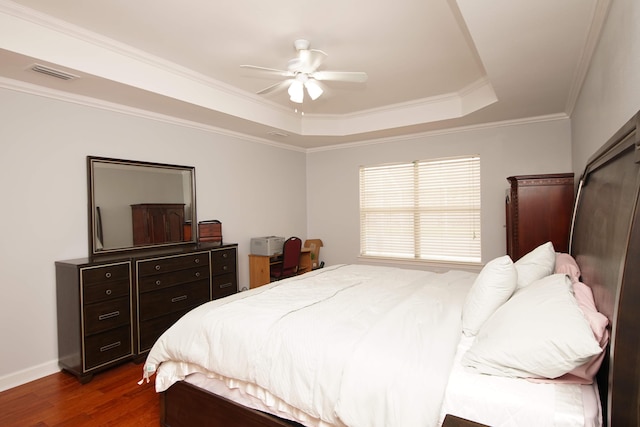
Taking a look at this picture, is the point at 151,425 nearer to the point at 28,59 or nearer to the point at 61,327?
the point at 61,327

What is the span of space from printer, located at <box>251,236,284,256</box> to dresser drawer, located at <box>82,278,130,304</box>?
5.82ft

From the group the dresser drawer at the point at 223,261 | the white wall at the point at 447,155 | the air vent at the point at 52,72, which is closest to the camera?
the air vent at the point at 52,72

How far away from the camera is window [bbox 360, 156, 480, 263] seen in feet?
14.7

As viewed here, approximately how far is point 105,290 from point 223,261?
4.12 ft

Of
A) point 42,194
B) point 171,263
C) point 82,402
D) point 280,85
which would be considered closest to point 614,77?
point 280,85

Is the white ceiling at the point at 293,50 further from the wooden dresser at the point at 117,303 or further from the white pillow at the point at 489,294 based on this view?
the wooden dresser at the point at 117,303

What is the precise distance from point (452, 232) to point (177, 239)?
349 cm

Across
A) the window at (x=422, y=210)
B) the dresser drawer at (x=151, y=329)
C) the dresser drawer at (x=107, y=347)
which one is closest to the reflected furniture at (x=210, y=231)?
the dresser drawer at (x=151, y=329)

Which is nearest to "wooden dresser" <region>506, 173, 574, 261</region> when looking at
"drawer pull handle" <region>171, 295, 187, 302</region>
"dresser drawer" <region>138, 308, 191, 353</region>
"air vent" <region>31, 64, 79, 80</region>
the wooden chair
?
the wooden chair

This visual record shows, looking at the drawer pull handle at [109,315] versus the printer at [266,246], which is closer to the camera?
the drawer pull handle at [109,315]

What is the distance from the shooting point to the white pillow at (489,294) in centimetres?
171

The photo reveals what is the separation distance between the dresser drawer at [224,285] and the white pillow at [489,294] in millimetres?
2784

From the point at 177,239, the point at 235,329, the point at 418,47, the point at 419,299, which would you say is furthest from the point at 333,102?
the point at 235,329

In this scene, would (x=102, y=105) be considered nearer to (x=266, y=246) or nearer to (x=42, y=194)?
(x=42, y=194)
